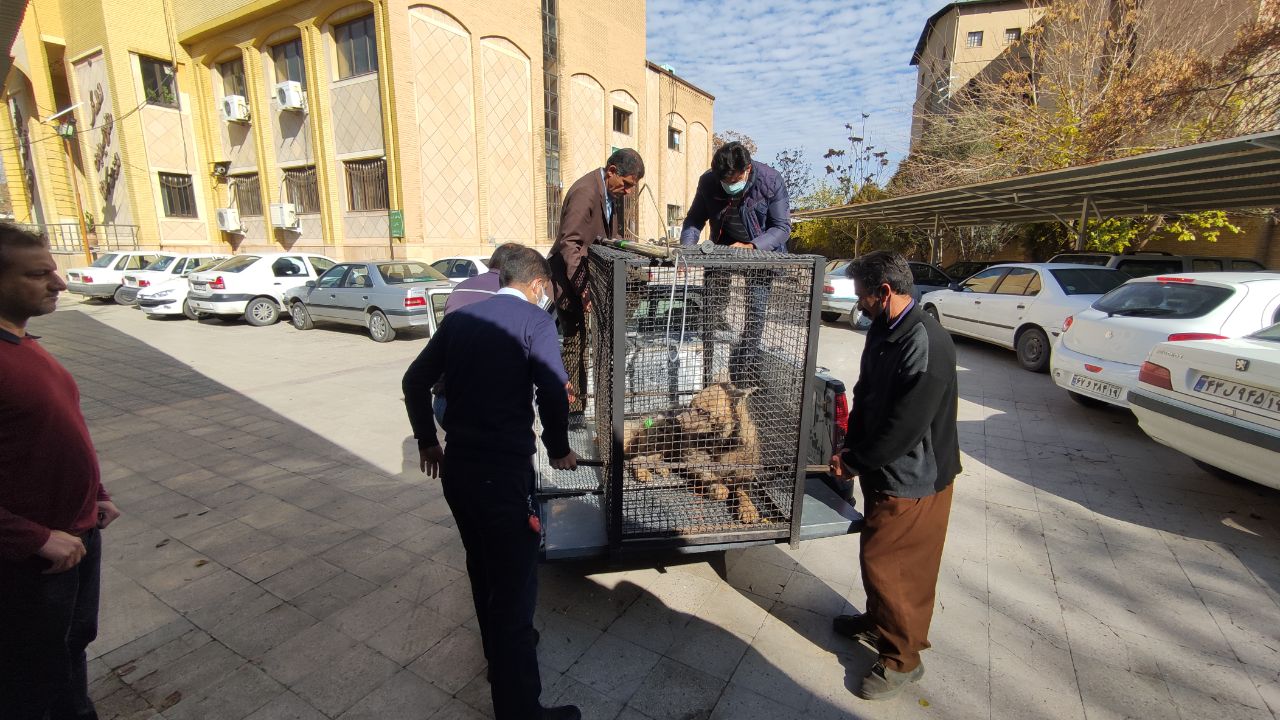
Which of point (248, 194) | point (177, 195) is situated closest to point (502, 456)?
point (248, 194)

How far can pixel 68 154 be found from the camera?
23.3 meters

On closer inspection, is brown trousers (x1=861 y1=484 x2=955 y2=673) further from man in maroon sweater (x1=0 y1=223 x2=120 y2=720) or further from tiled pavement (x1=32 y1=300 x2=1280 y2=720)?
man in maroon sweater (x1=0 y1=223 x2=120 y2=720)

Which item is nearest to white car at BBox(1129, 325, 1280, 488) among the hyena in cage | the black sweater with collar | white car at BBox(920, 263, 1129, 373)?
the black sweater with collar

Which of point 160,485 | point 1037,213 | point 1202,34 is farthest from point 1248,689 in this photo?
point 1202,34

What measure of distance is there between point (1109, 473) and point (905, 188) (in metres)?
16.3

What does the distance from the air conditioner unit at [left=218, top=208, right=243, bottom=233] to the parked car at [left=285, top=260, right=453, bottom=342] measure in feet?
35.7

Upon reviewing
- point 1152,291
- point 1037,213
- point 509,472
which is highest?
point 1037,213

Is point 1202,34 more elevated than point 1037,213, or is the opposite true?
point 1202,34

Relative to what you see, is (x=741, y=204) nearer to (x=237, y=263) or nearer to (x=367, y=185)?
(x=237, y=263)

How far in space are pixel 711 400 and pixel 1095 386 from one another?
518 cm

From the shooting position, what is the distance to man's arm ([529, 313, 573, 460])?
2103 millimetres

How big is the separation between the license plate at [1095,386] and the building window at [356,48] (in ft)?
56.4

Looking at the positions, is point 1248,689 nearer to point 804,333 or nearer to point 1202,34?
point 804,333

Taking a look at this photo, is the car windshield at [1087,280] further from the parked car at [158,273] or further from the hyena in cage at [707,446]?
the parked car at [158,273]
